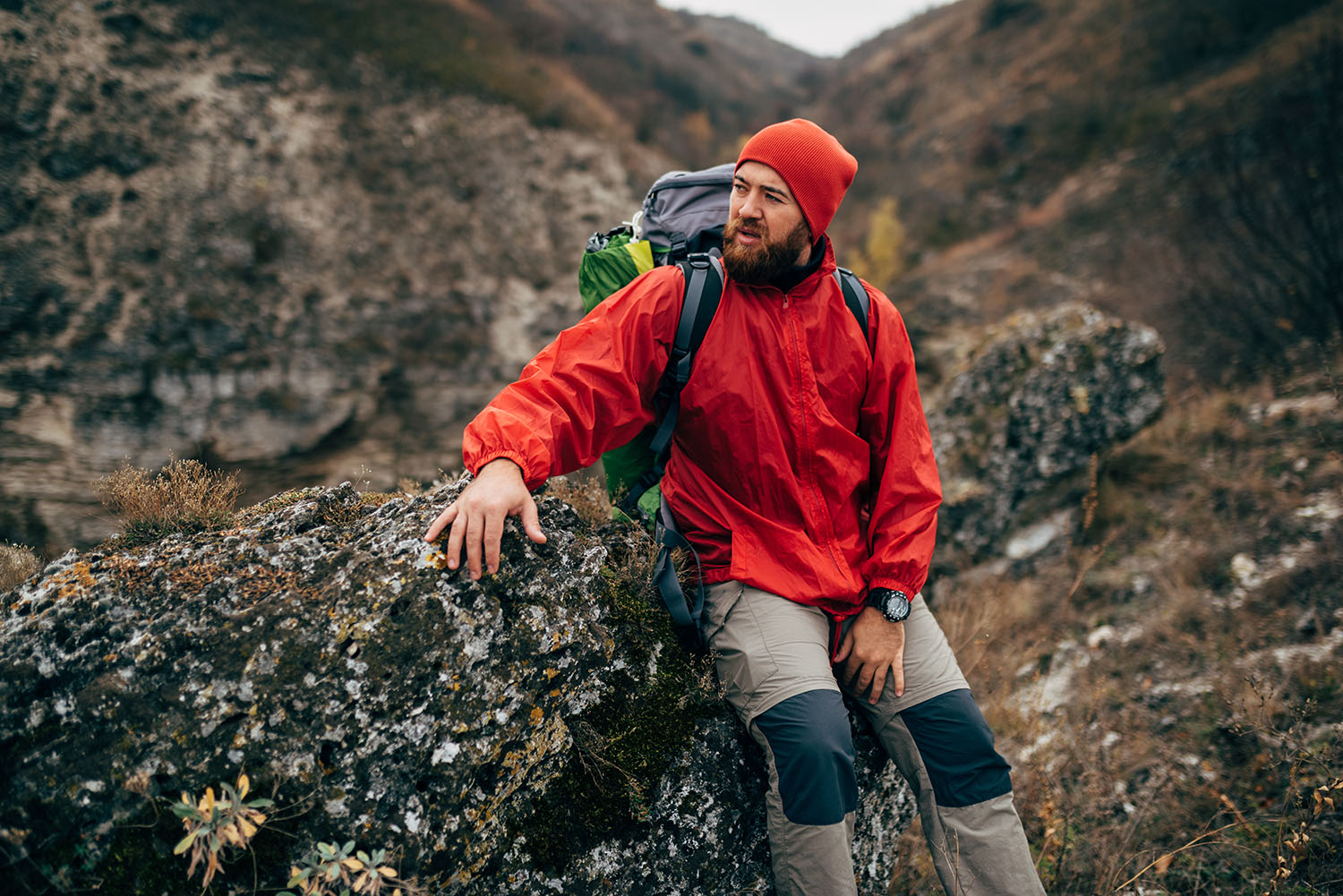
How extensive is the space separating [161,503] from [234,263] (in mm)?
14661

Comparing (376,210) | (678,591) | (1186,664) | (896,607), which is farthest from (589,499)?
(376,210)

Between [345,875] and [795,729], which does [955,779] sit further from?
[345,875]

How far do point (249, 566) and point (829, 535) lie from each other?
7.12 ft

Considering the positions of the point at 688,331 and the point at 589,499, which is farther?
the point at 589,499

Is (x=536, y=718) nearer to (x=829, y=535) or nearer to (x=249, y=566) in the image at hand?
(x=249, y=566)

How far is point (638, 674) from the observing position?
2273 millimetres

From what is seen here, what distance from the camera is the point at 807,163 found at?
8.58 feet

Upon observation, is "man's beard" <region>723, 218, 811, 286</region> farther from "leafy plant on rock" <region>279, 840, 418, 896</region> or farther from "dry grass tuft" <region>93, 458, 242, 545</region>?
"leafy plant on rock" <region>279, 840, 418, 896</region>

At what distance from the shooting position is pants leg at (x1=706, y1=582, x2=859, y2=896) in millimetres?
2010

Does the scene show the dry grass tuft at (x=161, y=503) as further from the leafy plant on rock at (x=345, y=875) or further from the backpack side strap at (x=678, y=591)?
the backpack side strap at (x=678, y=591)

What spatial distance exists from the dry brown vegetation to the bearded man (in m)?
1.12

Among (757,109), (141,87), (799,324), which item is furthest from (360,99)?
(757,109)

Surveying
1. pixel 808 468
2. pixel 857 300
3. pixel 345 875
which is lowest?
pixel 345 875

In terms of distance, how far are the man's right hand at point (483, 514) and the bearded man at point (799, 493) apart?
0.04 feet
